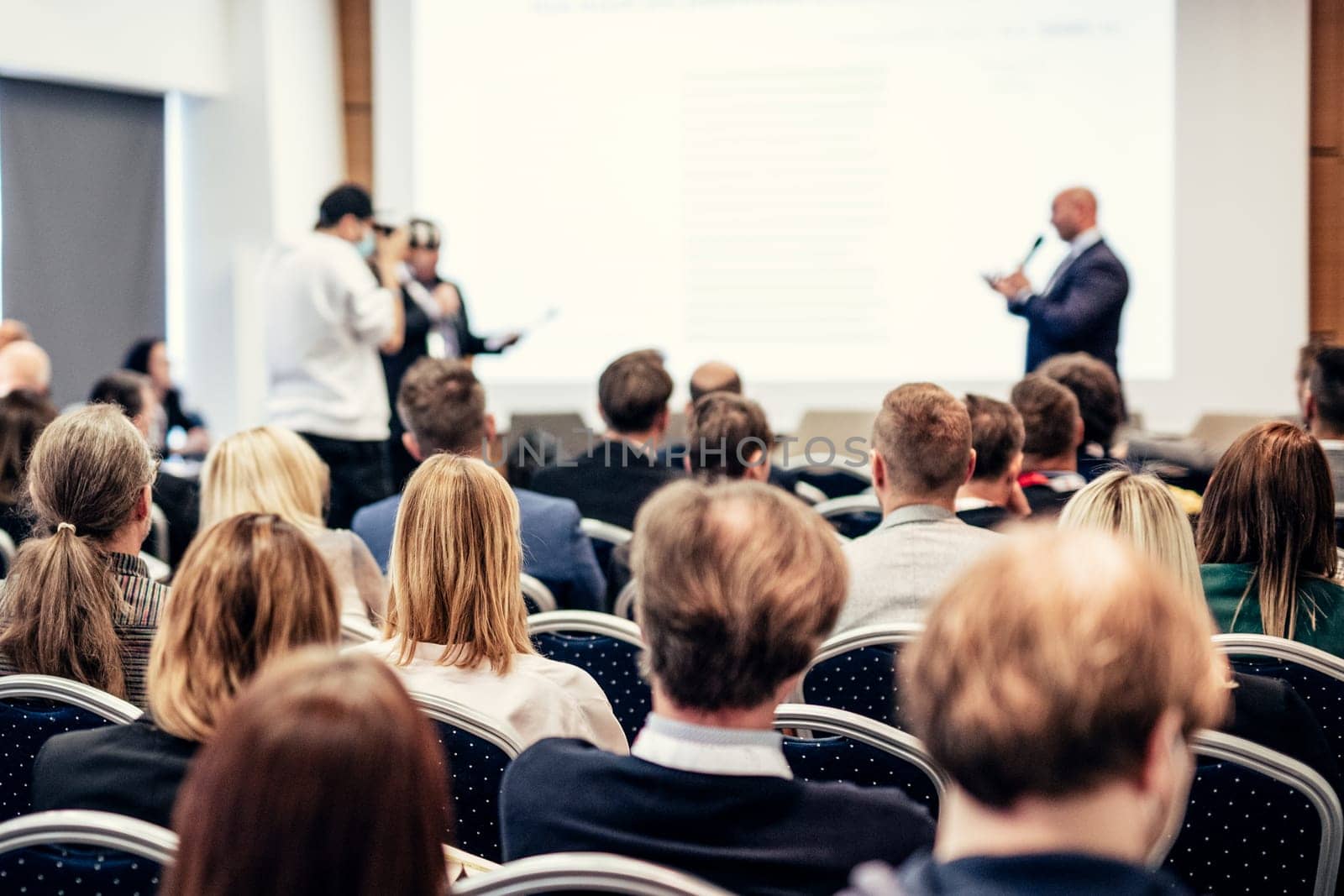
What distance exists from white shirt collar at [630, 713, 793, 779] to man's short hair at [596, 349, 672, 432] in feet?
8.77

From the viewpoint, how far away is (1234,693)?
1.75 metres

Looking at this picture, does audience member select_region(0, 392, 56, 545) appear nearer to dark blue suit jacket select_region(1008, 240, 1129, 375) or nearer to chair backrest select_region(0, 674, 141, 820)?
chair backrest select_region(0, 674, 141, 820)

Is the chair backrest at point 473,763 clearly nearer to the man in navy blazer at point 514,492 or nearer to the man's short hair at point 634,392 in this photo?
the man in navy blazer at point 514,492

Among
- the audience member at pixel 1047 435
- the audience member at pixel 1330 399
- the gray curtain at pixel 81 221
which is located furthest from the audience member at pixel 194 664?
the gray curtain at pixel 81 221

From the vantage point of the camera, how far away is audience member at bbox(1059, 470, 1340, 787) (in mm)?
1742

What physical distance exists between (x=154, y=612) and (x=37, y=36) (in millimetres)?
4906

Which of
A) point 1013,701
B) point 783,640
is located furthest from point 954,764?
point 783,640

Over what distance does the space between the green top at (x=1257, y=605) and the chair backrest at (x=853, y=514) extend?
48.4 inches

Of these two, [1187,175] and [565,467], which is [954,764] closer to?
[565,467]

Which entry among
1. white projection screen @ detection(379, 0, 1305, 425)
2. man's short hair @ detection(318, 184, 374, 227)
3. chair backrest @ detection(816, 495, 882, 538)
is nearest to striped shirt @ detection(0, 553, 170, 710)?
chair backrest @ detection(816, 495, 882, 538)

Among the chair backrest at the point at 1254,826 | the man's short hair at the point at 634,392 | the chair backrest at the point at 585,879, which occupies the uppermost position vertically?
the man's short hair at the point at 634,392

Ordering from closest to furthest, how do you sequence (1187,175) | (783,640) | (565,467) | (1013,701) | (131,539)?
1. (1013,701)
2. (783,640)
3. (131,539)
4. (565,467)
5. (1187,175)

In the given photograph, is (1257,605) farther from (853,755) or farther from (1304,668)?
(853,755)

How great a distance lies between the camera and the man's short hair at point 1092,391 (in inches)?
152
